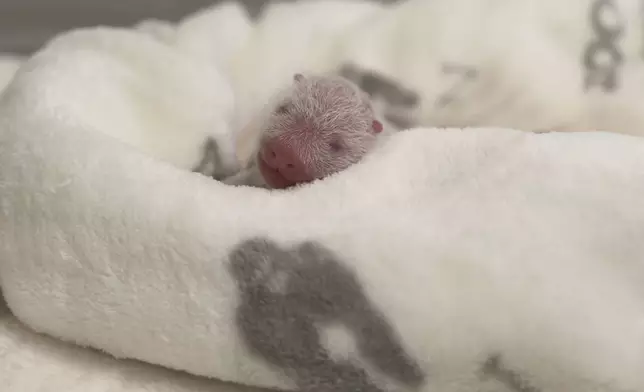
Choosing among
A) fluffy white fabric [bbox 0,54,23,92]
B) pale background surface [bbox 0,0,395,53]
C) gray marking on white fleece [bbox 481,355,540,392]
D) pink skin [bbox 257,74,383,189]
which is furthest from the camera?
pale background surface [bbox 0,0,395,53]

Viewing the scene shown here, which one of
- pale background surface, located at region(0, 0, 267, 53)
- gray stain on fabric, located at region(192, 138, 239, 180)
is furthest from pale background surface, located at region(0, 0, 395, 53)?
gray stain on fabric, located at region(192, 138, 239, 180)

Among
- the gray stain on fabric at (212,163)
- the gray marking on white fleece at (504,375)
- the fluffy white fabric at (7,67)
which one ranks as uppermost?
the fluffy white fabric at (7,67)

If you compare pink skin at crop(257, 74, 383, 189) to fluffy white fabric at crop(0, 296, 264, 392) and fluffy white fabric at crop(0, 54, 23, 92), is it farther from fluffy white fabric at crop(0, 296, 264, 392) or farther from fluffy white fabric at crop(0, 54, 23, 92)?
fluffy white fabric at crop(0, 54, 23, 92)

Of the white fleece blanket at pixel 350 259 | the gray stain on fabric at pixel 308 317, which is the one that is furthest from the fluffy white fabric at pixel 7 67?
the gray stain on fabric at pixel 308 317

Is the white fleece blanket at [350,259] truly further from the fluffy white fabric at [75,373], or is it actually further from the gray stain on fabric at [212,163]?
the gray stain on fabric at [212,163]

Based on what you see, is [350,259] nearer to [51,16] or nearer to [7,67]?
[7,67]

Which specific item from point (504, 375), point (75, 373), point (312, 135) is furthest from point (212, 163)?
point (504, 375)
